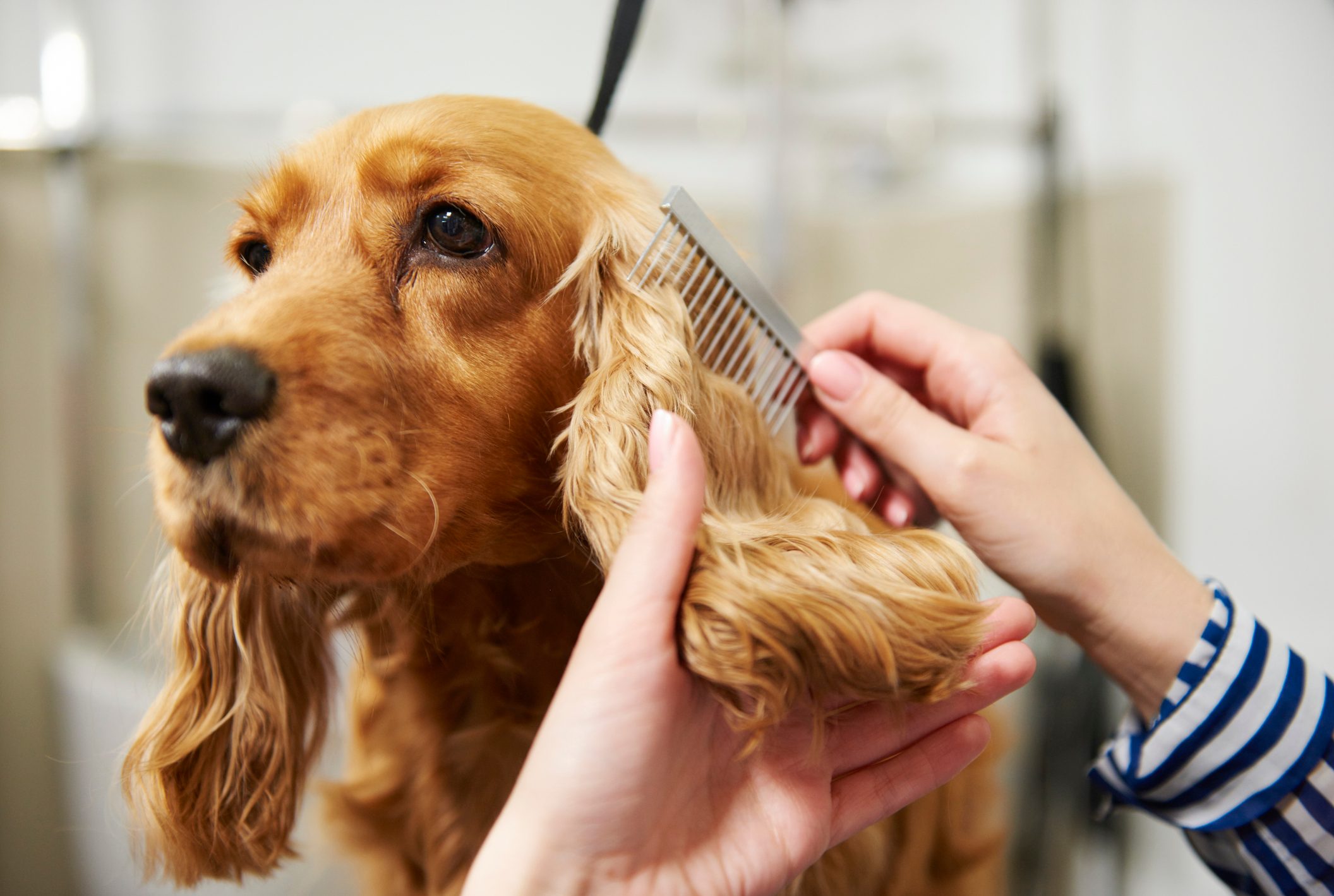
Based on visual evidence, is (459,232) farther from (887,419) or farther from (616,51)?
(887,419)

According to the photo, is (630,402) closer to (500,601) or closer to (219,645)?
(500,601)

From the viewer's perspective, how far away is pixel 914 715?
53cm

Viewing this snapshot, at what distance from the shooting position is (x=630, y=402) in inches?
21.9

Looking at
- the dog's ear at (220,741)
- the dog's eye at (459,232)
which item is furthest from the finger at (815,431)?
the dog's ear at (220,741)

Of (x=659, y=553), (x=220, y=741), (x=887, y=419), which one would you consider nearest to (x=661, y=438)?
(x=659, y=553)

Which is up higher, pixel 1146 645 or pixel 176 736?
pixel 1146 645

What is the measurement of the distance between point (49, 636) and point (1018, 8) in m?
2.25

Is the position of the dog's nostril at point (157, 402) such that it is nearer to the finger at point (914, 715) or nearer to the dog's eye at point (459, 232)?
the dog's eye at point (459, 232)

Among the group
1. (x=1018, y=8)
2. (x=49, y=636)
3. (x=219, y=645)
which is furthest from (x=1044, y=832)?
(x=49, y=636)

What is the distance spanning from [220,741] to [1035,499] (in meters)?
0.81

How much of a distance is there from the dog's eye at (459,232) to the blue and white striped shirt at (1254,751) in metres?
0.73

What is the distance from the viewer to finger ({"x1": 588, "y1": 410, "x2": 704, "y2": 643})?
445mm

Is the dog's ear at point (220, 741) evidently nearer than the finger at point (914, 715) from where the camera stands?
No

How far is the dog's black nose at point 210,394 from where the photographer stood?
0.45m
